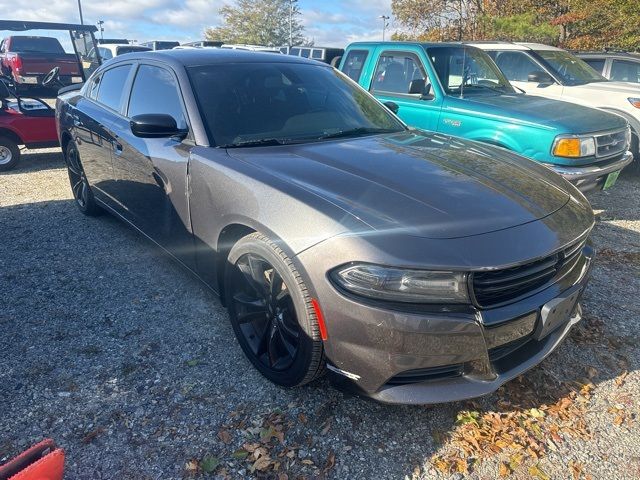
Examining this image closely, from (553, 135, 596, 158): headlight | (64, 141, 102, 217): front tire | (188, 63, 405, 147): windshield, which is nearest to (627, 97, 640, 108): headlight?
(553, 135, 596, 158): headlight

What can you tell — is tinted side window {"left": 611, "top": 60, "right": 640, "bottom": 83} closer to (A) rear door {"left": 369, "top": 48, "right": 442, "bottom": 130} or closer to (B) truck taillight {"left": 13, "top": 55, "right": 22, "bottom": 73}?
(A) rear door {"left": 369, "top": 48, "right": 442, "bottom": 130}

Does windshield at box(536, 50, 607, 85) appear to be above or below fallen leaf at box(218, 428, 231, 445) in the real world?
above

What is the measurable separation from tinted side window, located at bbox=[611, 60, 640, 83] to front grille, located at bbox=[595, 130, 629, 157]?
13.3 ft

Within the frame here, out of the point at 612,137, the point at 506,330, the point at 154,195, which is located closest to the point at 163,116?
the point at 154,195

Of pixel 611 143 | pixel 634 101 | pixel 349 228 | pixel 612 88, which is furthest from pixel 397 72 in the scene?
pixel 349 228

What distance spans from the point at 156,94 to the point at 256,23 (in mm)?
48772

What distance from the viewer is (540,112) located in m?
4.96

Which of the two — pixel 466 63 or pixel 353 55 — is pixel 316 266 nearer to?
pixel 466 63

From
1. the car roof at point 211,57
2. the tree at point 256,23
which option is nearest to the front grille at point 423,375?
the car roof at point 211,57

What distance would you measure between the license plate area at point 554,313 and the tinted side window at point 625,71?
7929 mm

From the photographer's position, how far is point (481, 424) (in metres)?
2.31

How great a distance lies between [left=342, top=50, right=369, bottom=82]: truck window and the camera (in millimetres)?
6379

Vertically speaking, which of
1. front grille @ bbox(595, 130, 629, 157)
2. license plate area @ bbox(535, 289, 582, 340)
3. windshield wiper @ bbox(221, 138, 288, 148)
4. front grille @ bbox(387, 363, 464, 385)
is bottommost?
front grille @ bbox(387, 363, 464, 385)

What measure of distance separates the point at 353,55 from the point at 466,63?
1.57 m
